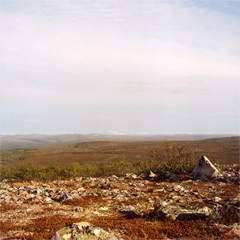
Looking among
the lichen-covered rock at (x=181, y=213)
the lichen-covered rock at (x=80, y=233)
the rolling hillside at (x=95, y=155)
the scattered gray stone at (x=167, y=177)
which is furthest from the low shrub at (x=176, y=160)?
the lichen-covered rock at (x=80, y=233)

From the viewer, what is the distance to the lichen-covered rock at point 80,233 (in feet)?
17.0

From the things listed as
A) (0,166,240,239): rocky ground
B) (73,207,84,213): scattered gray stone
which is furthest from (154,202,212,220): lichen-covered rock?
(73,207,84,213): scattered gray stone

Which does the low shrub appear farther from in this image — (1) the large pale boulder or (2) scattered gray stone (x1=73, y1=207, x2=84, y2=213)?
(2) scattered gray stone (x1=73, y1=207, x2=84, y2=213)

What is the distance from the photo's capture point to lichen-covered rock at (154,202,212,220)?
9.36 m

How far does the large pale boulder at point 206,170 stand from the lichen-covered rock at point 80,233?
58.4 ft

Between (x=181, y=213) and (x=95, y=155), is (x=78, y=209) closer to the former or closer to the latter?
(x=181, y=213)

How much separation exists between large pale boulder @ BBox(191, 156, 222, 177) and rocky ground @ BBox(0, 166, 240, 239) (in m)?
0.84

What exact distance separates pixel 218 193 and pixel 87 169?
16.8 m

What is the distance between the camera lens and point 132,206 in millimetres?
12242

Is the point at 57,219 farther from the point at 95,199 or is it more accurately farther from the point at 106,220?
the point at 95,199

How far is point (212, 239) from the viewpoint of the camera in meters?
7.39

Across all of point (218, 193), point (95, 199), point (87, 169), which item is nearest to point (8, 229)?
point (95, 199)

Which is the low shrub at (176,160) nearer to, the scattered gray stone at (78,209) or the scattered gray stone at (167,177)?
the scattered gray stone at (167,177)

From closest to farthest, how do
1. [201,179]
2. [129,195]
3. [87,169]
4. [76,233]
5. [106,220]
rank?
[76,233]
[106,220]
[129,195]
[201,179]
[87,169]
